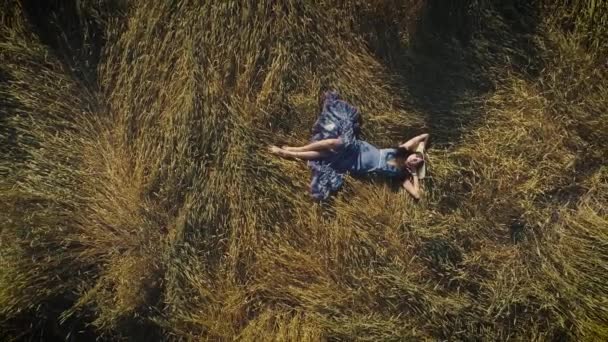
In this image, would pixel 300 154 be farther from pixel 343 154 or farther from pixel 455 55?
pixel 455 55

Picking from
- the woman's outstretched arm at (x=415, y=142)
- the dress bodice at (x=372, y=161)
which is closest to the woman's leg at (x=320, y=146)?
the dress bodice at (x=372, y=161)

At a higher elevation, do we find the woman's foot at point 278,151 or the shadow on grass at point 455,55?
the shadow on grass at point 455,55

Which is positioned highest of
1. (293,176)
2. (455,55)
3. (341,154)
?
(455,55)

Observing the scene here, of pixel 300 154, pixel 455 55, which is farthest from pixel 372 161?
pixel 455 55

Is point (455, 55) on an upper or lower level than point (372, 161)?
upper

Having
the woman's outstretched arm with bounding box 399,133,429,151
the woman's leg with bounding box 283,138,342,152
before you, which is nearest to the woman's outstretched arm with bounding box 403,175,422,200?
the woman's outstretched arm with bounding box 399,133,429,151

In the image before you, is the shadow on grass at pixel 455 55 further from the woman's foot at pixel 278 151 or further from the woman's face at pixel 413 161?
the woman's foot at pixel 278 151
